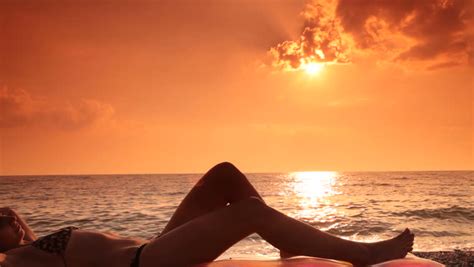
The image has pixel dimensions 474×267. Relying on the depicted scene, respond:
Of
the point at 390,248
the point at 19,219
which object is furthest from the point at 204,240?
the point at 19,219

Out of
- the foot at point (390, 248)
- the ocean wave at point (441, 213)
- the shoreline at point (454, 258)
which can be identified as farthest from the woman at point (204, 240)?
the ocean wave at point (441, 213)

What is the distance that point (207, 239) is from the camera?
2.31m

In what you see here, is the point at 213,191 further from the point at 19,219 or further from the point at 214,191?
the point at 19,219

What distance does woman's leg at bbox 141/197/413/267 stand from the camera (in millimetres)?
2283

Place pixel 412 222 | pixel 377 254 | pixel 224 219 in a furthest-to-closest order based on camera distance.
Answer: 1. pixel 412 222
2. pixel 377 254
3. pixel 224 219

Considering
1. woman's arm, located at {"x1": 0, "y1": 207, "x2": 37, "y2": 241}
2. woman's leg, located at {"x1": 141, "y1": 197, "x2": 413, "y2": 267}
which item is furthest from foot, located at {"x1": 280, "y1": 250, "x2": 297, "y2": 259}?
woman's arm, located at {"x1": 0, "y1": 207, "x2": 37, "y2": 241}

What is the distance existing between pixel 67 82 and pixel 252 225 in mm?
28624

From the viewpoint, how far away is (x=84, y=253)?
2.57m

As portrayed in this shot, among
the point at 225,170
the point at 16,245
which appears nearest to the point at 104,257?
the point at 16,245

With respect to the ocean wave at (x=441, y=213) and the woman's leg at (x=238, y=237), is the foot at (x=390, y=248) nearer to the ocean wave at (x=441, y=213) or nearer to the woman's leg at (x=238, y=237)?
the woman's leg at (x=238, y=237)

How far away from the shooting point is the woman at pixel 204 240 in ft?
7.52

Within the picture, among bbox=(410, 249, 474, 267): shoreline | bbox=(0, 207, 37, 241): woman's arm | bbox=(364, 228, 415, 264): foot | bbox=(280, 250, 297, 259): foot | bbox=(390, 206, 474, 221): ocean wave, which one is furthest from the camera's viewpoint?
bbox=(390, 206, 474, 221): ocean wave

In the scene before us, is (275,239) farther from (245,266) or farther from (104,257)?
(104,257)

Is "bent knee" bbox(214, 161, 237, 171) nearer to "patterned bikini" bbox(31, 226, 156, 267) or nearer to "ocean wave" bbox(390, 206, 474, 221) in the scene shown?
"patterned bikini" bbox(31, 226, 156, 267)
